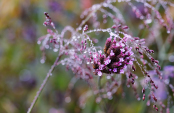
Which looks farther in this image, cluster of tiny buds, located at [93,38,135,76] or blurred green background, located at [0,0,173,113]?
blurred green background, located at [0,0,173,113]

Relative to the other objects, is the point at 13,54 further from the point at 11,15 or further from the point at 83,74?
the point at 83,74

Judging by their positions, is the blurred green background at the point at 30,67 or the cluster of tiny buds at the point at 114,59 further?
the blurred green background at the point at 30,67

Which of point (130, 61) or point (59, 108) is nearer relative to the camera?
point (130, 61)

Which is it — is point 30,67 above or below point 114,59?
above

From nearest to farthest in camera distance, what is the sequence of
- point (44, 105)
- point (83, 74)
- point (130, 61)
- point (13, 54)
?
1. point (130, 61)
2. point (83, 74)
3. point (44, 105)
4. point (13, 54)

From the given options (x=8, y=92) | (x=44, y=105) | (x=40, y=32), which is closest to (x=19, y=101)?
(x=8, y=92)

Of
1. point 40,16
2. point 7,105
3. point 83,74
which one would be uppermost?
point 40,16

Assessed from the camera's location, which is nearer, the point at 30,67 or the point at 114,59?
the point at 114,59

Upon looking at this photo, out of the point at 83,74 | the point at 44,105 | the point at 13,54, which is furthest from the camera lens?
the point at 13,54
